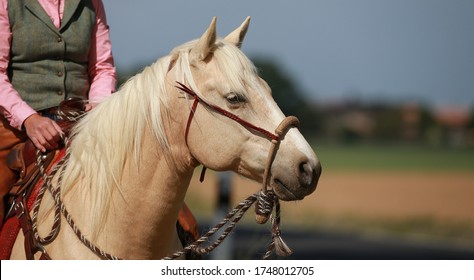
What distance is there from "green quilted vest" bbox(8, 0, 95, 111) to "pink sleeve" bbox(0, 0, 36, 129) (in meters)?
0.05

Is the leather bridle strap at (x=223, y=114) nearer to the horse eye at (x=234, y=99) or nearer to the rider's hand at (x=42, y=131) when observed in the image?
the horse eye at (x=234, y=99)

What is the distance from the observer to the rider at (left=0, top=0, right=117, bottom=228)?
496 centimetres

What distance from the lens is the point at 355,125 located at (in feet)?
357

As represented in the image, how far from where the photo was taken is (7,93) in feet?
16.4

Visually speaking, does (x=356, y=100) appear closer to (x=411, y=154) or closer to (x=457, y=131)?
(x=457, y=131)

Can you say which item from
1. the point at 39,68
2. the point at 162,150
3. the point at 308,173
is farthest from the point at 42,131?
the point at 308,173

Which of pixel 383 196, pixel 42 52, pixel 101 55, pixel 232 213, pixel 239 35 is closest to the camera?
pixel 232 213

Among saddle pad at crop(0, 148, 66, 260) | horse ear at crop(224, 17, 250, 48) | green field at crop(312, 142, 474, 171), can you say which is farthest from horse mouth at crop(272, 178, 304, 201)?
green field at crop(312, 142, 474, 171)

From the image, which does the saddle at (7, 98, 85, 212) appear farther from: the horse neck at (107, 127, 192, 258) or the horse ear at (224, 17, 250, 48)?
the horse ear at (224, 17, 250, 48)

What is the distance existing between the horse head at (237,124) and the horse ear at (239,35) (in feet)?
0.89

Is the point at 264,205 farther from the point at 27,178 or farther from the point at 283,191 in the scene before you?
the point at 27,178

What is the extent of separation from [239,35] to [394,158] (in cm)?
7210

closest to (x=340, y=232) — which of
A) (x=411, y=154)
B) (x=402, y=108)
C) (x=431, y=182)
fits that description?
(x=431, y=182)
